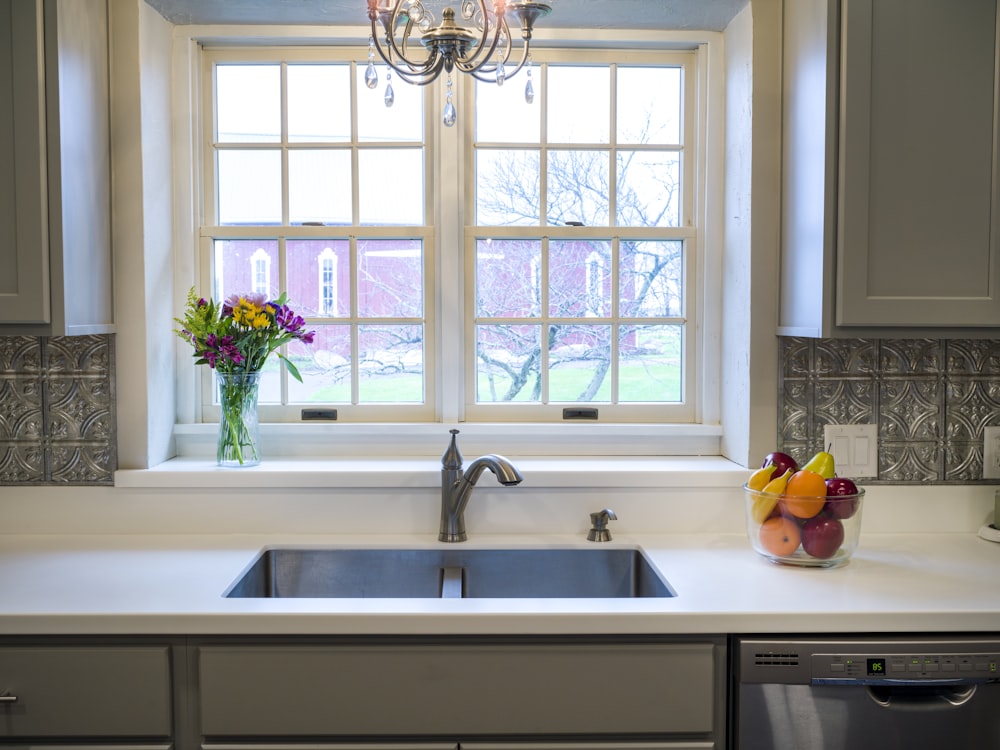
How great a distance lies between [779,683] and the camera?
5.32ft

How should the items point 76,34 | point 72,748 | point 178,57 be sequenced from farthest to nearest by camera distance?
1. point 178,57
2. point 76,34
3. point 72,748

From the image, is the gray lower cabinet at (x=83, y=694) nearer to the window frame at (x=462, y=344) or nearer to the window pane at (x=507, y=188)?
the window frame at (x=462, y=344)

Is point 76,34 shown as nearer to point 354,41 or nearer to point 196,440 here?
point 354,41

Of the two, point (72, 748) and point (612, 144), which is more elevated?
point (612, 144)

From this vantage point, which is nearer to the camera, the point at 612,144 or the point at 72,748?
the point at 72,748

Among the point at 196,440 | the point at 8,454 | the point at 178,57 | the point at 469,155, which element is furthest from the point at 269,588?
the point at 178,57

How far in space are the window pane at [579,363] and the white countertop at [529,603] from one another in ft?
1.98

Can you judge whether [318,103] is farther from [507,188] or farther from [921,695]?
[921,695]

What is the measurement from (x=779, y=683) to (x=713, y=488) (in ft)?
2.08

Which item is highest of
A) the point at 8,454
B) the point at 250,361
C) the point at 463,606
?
the point at 250,361

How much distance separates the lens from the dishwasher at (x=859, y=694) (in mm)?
1618

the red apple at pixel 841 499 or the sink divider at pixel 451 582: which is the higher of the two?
the red apple at pixel 841 499

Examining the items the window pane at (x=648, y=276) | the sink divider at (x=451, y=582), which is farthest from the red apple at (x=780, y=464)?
the sink divider at (x=451, y=582)

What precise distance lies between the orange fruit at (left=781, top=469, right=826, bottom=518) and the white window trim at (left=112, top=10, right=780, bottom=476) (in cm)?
35
